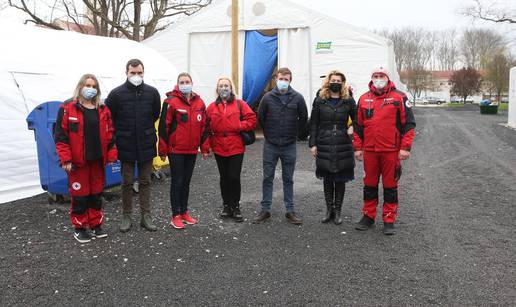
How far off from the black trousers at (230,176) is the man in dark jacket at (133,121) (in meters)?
0.89

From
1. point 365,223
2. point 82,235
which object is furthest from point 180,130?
point 365,223

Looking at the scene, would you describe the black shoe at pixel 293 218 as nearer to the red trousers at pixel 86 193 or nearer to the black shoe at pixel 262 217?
the black shoe at pixel 262 217

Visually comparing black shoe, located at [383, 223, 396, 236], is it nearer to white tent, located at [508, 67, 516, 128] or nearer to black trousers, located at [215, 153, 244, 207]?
black trousers, located at [215, 153, 244, 207]

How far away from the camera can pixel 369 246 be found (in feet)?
15.6

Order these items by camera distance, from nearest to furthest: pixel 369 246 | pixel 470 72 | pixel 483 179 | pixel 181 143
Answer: pixel 369 246 < pixel 181 143 < pixel 483 179 < pixel 470 72

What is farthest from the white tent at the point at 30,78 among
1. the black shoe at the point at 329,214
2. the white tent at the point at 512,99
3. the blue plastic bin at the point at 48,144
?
the white tent at the point at 512,99

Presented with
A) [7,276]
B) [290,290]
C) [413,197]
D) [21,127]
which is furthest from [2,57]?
[413,197]

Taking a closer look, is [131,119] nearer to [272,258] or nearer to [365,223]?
[272,258]

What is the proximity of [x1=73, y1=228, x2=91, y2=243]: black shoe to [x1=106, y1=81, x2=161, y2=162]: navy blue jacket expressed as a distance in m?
0.89

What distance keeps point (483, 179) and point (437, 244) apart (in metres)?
4.28

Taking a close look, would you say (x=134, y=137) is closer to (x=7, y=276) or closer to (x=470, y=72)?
(x=7, y=276)

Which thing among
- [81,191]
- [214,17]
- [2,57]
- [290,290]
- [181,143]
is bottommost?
[290,290]

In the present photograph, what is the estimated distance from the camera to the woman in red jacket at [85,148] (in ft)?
15.6

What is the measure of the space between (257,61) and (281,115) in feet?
32.5
